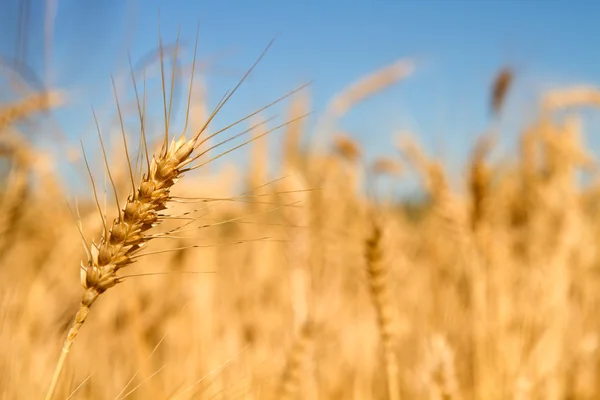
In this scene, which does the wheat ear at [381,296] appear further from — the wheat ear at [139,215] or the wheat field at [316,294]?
the wheat ear at [139,215]

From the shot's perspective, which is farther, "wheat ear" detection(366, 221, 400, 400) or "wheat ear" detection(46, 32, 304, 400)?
"wheat ear" detection(366, 221, 400, 400)

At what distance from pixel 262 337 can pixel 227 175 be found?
143cm

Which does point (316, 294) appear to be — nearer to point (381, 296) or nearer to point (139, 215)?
point (381, 296)

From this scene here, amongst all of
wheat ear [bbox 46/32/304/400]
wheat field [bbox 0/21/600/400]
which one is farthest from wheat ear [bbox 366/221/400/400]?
wheat ear [bbox 46/32/304/400]

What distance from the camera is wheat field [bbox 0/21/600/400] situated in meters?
1.23

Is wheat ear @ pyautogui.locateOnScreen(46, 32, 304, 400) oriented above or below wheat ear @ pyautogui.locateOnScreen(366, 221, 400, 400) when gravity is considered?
above

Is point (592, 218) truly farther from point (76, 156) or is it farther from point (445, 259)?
point (76, 156)

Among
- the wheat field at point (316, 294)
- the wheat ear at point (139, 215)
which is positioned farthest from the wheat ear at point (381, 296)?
the wheat ear at point (139, 215)

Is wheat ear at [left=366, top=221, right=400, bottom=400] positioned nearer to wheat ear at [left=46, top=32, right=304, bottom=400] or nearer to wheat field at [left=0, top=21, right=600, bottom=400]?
wheat field at [left=0, top=21, right=600, bottom=400]

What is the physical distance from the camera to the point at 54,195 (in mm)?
2344

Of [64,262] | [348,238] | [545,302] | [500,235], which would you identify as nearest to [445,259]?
[500,235]

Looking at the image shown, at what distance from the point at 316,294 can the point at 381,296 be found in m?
0.45

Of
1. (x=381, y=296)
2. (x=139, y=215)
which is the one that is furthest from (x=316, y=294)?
(x=139, y=215)

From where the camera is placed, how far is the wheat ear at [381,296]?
1126 millimetres
